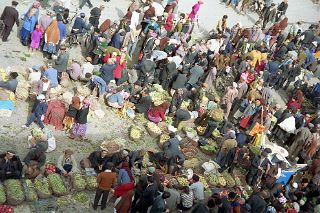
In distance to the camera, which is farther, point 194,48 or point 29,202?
point 194,48

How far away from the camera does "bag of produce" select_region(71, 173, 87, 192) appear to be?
539 inches

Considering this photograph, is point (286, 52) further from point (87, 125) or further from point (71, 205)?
point (71, 205)

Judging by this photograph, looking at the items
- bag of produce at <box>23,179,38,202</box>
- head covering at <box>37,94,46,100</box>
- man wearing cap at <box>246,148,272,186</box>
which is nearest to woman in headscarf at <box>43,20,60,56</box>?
head covering at <box>37,94,46,100</box>

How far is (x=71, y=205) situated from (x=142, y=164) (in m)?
3.02

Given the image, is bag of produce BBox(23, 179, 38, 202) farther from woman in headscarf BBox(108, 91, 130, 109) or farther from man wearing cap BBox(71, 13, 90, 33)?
man wearing cap BBox(71, 13, 90, 33)

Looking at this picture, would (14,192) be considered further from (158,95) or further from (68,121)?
(158,95)

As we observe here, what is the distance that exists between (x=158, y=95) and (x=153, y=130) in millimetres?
2052

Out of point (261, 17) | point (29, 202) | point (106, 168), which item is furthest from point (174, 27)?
point (29, 202)

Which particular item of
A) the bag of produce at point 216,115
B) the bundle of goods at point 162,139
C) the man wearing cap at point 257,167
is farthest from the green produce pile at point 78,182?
the bag of produce at point 216,115

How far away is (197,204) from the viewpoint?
12906mm

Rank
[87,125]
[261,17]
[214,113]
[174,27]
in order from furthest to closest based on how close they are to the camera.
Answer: [261,17], [174,27], [214,113], [87,125]

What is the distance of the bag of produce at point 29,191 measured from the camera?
502 inches

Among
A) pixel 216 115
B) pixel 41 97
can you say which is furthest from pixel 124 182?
pixel 216 115

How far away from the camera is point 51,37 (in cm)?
1850
